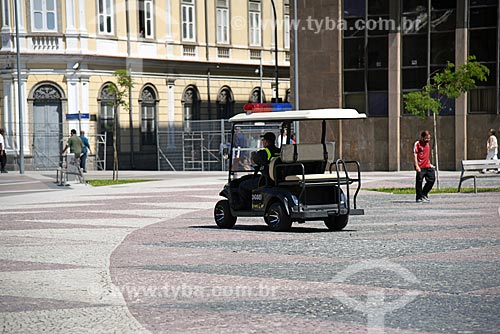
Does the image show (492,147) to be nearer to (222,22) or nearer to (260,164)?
(260,164)

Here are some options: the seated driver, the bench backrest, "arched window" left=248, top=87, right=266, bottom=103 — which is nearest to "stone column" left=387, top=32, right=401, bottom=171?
the bench backrest

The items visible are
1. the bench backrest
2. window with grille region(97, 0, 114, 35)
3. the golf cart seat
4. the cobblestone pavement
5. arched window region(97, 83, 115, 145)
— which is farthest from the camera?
window with grille region(97, 0, 114, 35)

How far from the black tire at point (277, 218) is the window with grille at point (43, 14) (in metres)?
33.8

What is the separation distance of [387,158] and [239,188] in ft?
76.4

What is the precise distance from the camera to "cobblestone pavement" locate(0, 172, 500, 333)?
8.27 meters

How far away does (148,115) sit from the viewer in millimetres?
51594

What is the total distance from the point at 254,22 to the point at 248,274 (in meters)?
47.8

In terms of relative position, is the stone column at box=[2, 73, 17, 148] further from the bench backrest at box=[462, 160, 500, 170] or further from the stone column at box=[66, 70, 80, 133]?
the bench backrest at box=[462, 160, 500, 170]

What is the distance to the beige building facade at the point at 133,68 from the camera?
155 ft

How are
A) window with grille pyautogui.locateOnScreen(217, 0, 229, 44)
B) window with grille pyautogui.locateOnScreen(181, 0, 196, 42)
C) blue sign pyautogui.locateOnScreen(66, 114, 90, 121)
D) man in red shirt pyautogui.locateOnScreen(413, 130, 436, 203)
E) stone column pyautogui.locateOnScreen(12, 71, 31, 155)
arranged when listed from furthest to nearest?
window with grille pyautogui.locateOnScreen(217, 0, 229, 44) → window with grille pyautogui.locateOnScreen(181, 0, 196, 42) → stone column pyautogui.locateOnScreen(12, 71, 31, 155) → blue sign pyautogui.locateOnScreen(66, 114, 90, 121) → man in red shirt pyautogui.locateOnScreen(413, 130, 436, 203)

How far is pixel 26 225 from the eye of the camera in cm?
1747

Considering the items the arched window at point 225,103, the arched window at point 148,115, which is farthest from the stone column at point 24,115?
the arched window at point 225,103

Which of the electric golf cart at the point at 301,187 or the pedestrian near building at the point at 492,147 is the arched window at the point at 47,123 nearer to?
the pedestrian near building at the point at 492,147

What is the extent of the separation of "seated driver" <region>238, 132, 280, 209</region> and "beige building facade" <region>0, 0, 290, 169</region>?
2832cm
